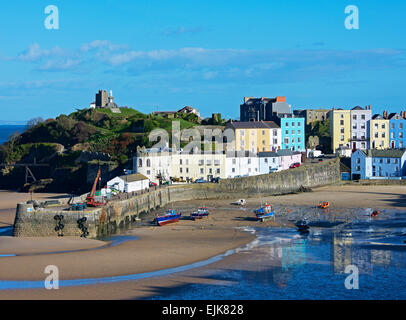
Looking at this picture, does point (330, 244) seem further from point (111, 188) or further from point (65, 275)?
point (111, 188)

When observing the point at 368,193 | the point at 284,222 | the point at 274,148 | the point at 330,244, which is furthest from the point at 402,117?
the point at 330,244

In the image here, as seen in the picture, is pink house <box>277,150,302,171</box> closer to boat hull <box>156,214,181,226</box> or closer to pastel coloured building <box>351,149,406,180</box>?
pastel coloured building <box>351,149,406,180</box>

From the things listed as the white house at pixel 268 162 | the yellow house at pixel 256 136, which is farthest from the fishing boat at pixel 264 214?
the yellow house at pixel 256 136

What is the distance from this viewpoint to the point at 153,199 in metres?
49.1

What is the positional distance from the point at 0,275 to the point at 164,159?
32.1 metres

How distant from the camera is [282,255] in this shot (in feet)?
101

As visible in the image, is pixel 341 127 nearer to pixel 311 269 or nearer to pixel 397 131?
pixel 397 131

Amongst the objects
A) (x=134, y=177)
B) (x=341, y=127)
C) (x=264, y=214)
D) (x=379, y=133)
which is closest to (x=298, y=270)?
(x=264, y=214)

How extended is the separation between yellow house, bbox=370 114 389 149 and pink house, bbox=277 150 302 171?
575 inches

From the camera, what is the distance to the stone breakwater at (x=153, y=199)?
35562mm

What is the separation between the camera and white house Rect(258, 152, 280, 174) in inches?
2526

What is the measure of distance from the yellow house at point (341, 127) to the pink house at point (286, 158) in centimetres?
1253

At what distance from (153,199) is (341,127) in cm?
3957

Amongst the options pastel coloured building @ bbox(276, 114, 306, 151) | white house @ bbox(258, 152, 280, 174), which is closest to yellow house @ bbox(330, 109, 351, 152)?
pastel coloured building @ bbox(276, 114, 306, 151)
